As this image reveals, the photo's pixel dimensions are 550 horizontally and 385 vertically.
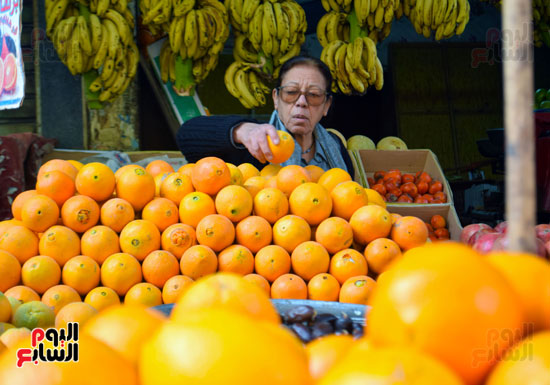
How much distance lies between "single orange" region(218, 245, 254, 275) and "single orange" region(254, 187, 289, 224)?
0.18 meters

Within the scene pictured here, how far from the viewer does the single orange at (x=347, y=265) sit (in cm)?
178

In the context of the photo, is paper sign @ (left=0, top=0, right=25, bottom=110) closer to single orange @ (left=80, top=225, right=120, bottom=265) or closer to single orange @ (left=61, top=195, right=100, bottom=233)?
single orange @ (left=61, top=195, right=100, bottom=233)

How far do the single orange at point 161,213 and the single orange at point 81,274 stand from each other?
0.91 feet

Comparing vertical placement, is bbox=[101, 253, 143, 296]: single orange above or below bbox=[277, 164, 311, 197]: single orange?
below

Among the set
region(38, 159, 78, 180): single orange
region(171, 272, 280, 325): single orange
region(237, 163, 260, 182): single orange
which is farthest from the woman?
region(171, 272, 280, 325): single orange

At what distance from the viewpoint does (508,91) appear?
0.62m

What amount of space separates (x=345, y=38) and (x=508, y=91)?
3701mm

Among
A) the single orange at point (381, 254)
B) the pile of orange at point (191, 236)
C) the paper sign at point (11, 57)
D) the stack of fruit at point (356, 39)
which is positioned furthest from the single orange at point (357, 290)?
the stack of fruit at point (356, 39)

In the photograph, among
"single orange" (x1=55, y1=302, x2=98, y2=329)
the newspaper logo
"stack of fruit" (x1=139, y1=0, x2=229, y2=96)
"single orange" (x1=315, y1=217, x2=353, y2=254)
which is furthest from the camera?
"stack of fruit" (x1=139, y1=0, x2=229, y2=96)

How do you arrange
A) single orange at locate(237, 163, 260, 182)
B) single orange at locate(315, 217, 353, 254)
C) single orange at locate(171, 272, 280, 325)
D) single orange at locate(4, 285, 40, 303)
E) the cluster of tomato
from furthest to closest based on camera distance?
1. the cluster of tomato
2. single orange at locate(237, 163, 260, 182)
3. single orange at locate(315, 217, 353, 254)
4. single orange at locate(4, 285, 40, 303)
5. single orange at locate(171, 272, 280, 325)

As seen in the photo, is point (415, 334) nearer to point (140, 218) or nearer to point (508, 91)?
point (508, 91)

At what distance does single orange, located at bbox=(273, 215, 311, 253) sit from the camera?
185 cm

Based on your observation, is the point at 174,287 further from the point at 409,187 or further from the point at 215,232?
the point at 409,187

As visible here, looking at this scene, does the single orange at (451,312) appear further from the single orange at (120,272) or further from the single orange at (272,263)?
the single orange at (120,272)
